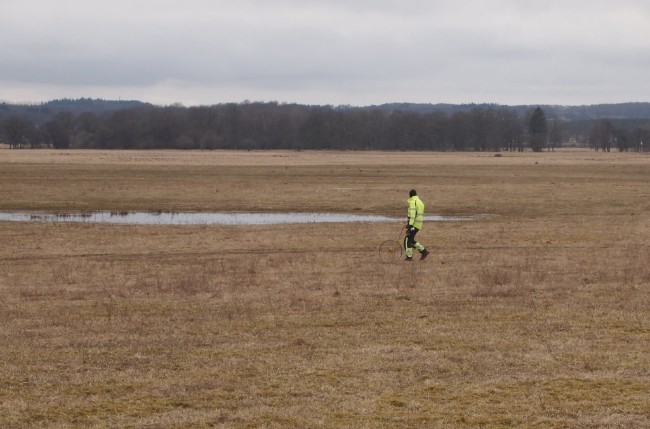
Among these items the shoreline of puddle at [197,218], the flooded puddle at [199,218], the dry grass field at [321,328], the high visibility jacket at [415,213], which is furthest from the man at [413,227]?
the flooded puddle at [199,218]

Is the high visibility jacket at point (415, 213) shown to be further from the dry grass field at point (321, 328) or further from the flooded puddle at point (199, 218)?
the flooded puddle at point (199, 218)

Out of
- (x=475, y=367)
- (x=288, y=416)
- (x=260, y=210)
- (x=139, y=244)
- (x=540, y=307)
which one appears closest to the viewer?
(x=288, y=416)

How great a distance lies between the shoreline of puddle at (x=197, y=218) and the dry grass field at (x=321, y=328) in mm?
3860

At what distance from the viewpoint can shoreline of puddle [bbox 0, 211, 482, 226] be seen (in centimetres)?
4209

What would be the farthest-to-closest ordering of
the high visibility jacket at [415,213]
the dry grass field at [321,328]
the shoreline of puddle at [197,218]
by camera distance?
the shoreline of puddle at [197,218] < the high visibility jacket at [415,213] < the dry grass field at [321,328]

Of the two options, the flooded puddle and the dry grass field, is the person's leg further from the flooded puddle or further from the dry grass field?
the flooded puddle

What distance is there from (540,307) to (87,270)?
43.9ft

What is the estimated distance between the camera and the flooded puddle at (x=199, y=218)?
42.2 meters

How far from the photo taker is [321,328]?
16.1 meters

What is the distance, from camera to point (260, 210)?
48375 millimetres

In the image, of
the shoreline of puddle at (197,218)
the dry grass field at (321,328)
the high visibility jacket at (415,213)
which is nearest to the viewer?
the dry grass field at (321,328)

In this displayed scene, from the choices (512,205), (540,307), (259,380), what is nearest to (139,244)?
(540,307)

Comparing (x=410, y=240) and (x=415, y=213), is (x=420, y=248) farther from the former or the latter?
(x=415, y=213)

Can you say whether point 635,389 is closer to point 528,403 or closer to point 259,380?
point 528,403
